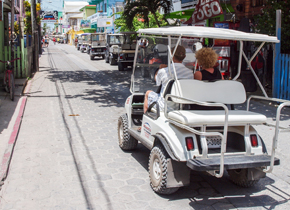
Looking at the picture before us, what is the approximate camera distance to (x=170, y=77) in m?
4.91

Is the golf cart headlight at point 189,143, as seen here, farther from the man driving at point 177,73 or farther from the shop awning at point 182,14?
the shop awning at point 182,14

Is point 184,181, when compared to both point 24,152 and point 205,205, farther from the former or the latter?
point 24,152

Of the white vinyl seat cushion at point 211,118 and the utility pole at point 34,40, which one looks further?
the utility pole at point 34,40

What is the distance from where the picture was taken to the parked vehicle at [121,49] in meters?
21.3

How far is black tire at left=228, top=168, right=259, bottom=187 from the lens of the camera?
15.1 feet

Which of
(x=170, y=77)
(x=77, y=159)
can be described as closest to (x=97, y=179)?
(x=77, y=159)

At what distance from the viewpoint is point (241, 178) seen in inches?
184

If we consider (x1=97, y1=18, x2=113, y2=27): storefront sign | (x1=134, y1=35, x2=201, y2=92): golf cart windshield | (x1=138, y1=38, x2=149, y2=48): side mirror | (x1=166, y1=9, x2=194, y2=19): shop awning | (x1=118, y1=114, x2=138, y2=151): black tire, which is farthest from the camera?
(x1=97, y1=18, x2=113, y2=27): storefront sign

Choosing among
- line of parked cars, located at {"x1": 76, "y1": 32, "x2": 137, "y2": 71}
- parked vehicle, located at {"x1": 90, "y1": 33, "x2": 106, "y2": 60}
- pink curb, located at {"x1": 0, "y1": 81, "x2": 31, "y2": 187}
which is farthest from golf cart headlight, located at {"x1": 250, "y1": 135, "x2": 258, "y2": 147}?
parked vehicle, located at {"x1": 90, "y1": 33, "x2": 106, "y2": 60}

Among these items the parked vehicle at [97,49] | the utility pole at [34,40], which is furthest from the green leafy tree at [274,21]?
the parked vehicle at [97,49]

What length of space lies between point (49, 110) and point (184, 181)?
648 centimetres

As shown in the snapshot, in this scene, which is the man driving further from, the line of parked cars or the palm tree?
the line of parked cars

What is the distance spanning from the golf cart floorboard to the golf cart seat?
0.39m

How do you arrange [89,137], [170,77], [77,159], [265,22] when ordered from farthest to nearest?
[265,22], [89,137], [77,159], [170,77]
